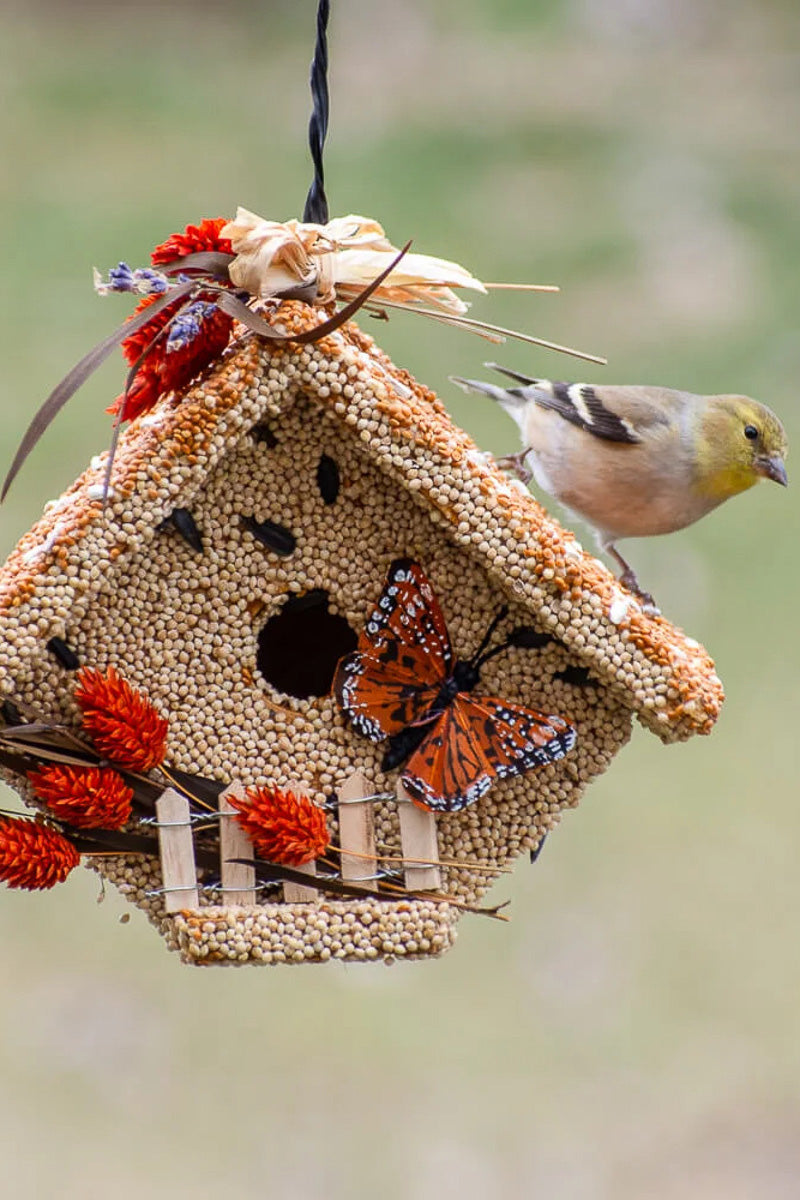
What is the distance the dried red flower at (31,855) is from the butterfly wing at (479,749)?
43 centimetres

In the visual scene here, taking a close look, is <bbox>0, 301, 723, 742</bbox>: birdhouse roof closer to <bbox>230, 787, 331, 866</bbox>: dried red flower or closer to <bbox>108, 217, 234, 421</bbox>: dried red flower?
<bbox>108, 217, 234, 421</bbox>: dried red flower

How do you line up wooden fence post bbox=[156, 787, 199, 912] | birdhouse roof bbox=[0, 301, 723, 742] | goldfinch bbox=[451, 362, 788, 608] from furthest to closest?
goldfinch bbox=[451, 362, 788, 608] → wooden fence post bbox=[156, 787, 199, 912] → birdhouse roof bbox=[0, 301, 723, 742]

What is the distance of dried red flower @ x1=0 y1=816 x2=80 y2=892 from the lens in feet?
5.65

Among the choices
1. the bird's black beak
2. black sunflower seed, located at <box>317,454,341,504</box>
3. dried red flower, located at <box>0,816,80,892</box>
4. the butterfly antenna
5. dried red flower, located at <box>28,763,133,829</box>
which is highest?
the bird's black beak

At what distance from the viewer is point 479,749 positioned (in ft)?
6.02

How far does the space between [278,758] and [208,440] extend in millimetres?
425

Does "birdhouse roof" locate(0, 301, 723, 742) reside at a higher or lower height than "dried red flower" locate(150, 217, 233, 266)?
lower

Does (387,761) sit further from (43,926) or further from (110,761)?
(43,926)

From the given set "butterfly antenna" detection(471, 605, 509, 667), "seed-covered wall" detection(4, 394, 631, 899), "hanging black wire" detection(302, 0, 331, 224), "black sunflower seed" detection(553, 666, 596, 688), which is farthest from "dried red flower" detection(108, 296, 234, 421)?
"black sunflower seed" detection(553, 666, 596, 688)

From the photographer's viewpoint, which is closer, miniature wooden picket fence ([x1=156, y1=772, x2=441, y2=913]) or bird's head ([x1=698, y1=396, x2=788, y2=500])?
miniature wooden picket fence ([x1=156, y1=772, x2=441, y2=913])

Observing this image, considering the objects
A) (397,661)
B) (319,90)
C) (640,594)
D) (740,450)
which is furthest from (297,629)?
(740,450)

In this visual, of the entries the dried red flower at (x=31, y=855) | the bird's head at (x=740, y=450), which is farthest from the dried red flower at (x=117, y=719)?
the bird's head at (x=740, y=450)

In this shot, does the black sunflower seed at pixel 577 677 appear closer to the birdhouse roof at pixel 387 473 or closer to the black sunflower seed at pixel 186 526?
the birdhouse roof at pixel 387 473

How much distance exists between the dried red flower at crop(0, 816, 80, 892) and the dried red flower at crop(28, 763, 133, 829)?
1.2 inches
